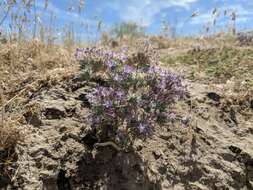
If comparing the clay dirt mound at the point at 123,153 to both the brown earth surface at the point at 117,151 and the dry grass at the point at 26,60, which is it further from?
the dry grass at the point at 26,60

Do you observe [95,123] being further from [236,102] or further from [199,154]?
[236,102]

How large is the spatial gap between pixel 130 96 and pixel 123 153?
479 mm

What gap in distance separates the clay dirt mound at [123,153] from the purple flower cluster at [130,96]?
196mm

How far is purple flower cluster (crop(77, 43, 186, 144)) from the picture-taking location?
3463mm

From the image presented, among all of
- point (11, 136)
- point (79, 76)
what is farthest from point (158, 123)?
point (11, 136)

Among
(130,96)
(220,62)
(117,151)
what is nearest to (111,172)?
(117,151)

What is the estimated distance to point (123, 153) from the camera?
3492 millimetres

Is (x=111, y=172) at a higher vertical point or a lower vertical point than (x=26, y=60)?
lower

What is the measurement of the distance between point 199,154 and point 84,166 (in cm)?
115

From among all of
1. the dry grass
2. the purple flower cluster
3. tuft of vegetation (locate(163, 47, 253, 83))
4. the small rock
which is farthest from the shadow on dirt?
tuft of vegetation (locate(163, 47, 253, 83))

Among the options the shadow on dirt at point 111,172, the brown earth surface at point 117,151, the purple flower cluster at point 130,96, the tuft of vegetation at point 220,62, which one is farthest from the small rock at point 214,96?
the shadow on dirt at point 111,172

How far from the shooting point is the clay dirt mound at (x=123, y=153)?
328 centimetres

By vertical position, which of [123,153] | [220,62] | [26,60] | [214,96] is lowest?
[123,153]

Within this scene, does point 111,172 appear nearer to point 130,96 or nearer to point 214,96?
point 130,96
